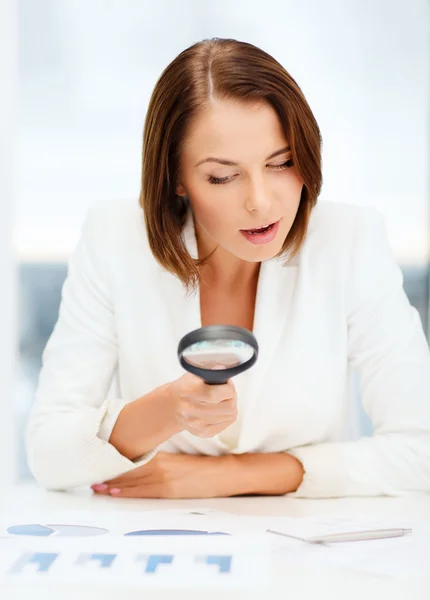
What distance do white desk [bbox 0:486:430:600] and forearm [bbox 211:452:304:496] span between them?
2 cm

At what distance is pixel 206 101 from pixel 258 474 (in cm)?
55

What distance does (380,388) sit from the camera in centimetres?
136

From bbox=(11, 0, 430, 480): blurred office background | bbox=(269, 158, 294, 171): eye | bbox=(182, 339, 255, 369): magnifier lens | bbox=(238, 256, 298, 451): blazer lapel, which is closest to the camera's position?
bbox=(182, 339, 255, 369): magnifier lens

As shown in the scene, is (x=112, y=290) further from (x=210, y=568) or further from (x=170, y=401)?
(x=210, y=568)

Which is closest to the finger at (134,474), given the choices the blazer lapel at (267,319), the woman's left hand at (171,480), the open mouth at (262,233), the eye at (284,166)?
the woman's left hand at (171,480)

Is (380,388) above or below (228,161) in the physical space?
below

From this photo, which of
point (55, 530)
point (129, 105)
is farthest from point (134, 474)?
point (129, 105)

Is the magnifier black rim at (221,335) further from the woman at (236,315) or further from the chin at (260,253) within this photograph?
the chin at (260,253)

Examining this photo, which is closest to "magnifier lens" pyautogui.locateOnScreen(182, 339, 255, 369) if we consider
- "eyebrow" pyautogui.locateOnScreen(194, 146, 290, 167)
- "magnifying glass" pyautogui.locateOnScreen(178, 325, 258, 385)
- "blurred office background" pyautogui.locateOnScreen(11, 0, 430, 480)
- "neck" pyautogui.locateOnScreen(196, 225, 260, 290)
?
"magnifying glass" pyautogui.locateOnScreen(178, 325, 258, 385)

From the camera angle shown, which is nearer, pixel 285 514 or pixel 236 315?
pixel 285 514

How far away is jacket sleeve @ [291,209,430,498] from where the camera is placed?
4.27 ft

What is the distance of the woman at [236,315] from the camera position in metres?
1.21

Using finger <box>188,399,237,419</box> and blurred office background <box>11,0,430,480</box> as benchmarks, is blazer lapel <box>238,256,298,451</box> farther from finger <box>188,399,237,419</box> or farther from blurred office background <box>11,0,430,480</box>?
blurred office background <box>11,0,430,480</box>

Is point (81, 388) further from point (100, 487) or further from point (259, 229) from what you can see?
point (259, 229)
